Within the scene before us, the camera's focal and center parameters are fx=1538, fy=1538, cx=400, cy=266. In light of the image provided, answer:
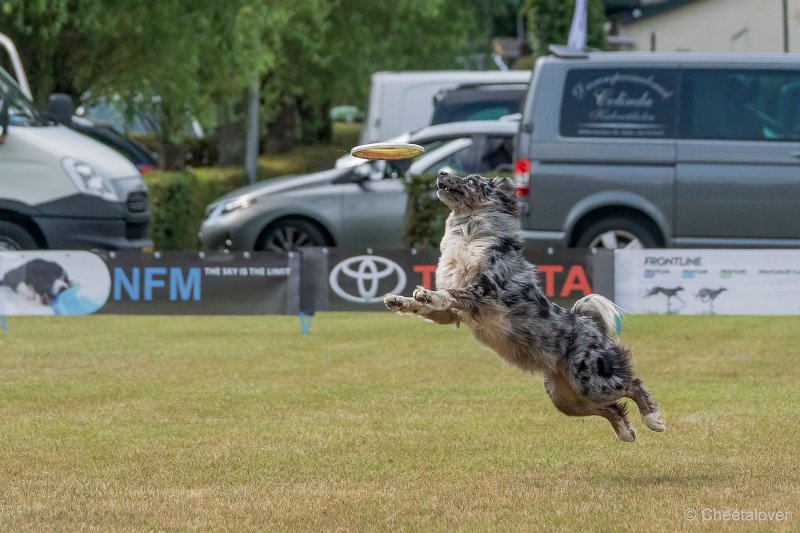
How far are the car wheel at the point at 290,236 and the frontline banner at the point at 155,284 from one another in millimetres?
3853

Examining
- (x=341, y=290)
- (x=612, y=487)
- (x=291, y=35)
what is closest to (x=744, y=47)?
(x=291, y=35)

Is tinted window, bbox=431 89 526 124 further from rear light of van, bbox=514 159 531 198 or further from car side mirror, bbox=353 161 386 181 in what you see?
rear light of van, bbox=514 159 531 198

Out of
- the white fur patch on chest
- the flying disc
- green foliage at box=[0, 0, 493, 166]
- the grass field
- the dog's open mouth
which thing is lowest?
the grass field

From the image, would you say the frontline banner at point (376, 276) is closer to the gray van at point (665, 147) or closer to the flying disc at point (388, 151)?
the gray van at point (665, 147)

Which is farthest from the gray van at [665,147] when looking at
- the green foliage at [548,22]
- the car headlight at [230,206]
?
the green foliage at [548,22]

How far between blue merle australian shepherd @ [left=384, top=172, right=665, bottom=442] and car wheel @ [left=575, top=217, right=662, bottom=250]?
23.0 ft

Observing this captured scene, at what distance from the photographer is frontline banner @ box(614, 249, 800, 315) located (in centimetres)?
1428

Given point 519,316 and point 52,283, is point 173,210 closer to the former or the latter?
point 52,283

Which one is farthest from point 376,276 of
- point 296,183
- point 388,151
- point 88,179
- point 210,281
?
point 388,151

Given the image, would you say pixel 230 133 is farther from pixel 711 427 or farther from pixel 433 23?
pixel 711 427

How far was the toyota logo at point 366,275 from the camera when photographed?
14742 millimetres

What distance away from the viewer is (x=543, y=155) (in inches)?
610

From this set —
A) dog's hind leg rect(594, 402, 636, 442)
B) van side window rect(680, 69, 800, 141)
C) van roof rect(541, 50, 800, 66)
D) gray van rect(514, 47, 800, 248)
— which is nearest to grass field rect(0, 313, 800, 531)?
dog's hind leg rect(594, 402, 636, 442)

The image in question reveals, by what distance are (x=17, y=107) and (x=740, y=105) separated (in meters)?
7.82
